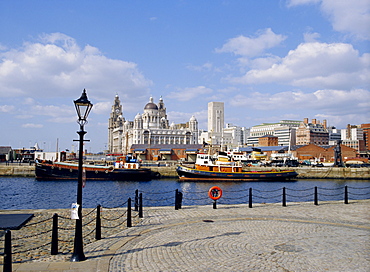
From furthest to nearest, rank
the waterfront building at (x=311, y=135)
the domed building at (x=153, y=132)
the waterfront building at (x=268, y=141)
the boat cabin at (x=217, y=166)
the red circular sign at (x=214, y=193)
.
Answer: the waterfront building at (x=311, y=135)
the waterfront building at (x=268, y=141)
the domed building at (x=153, y=132)
the boat cabin at (x=217, y=166)
the red circular sign at (x=214, y=193)

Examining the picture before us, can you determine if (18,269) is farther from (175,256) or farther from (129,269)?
(175,256)

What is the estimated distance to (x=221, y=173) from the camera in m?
56.0

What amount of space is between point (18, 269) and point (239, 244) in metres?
6.30

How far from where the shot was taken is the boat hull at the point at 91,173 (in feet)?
188

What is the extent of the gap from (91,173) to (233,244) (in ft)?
170

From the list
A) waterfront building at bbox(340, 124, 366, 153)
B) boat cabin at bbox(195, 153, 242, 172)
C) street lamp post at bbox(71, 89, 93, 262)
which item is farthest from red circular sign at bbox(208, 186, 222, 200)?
waterfront building at bbox(340, 124, 366, 153)

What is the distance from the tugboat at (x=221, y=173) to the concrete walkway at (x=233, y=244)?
3979cm

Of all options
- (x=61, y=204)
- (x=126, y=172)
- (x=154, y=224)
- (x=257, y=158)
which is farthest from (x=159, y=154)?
(x=154, y=224)

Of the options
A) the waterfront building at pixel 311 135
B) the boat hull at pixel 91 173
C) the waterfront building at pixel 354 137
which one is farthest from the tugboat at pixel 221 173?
the waterfront building at pixel 354 137

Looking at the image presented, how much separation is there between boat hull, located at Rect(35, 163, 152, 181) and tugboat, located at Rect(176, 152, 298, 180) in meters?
7.43

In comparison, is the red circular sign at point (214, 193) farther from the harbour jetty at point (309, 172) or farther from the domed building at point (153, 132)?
the domed building at point (153, 132)

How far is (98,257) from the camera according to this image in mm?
9250

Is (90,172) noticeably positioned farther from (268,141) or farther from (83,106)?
(268,141)

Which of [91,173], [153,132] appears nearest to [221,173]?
[91,173]
